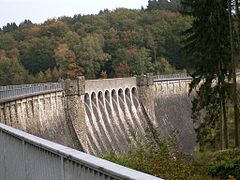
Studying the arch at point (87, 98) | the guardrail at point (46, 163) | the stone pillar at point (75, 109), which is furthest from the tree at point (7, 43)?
the guardrail at point (46, 163)

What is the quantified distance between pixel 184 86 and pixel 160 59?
123 feet

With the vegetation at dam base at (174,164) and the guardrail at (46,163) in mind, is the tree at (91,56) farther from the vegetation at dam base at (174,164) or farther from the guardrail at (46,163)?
the guardrail at (46,163)

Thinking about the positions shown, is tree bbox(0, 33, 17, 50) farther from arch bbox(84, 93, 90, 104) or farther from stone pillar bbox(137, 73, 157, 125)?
arch bbox(84, 93, 90, 104)

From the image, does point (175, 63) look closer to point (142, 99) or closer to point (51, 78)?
Answer: point (51, 78)

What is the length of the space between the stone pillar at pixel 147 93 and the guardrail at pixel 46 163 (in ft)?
142

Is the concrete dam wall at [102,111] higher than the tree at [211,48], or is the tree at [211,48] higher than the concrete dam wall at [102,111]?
the tree at [211,48]

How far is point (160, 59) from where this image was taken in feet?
319

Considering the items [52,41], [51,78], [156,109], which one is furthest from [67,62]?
[156,109]

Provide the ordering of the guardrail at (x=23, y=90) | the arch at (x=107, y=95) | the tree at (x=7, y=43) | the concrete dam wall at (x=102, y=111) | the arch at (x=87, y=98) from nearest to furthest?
the guardrail at (x=23, y=90) < the concrete dam wall at (x=102, y=111) < the arch at (x=87, y=98) < the arch at (x=107, y=95) < the tree at (x=7, y=43)

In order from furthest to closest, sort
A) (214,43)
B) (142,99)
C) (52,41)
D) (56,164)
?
(52,41) < (142,99) < (214,43) < (56,164)

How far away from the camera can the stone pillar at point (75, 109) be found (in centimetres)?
3675

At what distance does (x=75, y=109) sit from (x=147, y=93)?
15256 mm

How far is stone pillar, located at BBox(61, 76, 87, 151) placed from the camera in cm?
3675

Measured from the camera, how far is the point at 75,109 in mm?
37750
